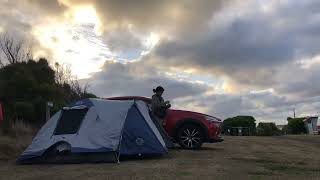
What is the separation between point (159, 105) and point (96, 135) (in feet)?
9.43

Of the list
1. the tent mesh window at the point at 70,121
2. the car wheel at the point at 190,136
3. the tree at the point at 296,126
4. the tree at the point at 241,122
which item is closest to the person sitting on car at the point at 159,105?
the car wheel at the point at 190,136

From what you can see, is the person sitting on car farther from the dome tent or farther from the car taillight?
the dome tent

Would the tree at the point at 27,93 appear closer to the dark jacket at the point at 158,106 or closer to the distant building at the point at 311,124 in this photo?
the dark jacket at the point at 158,106

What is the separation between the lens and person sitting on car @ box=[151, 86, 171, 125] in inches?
646

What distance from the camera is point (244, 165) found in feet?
42.1

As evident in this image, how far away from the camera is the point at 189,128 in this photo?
16.7 meters

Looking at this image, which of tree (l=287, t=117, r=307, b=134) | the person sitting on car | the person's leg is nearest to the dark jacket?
the person sitting on car

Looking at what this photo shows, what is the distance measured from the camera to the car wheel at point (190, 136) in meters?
16.6

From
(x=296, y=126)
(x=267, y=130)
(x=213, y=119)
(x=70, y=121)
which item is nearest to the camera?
(x=70, y=121)

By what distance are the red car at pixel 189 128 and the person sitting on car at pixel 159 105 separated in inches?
6.7

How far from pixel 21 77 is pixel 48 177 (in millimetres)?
23053

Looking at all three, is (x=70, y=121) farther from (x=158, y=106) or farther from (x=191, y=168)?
(x=191, y=168)

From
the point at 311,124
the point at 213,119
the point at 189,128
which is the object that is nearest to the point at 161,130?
the point at 189,128

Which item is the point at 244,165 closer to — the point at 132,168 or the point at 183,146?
the point at 132,168
